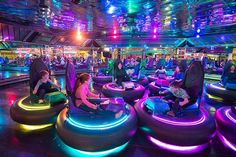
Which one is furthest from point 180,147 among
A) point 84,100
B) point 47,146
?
point 47,146

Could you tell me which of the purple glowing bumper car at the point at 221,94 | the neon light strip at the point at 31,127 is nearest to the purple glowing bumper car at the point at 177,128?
the neon light strip at the point at 31,127

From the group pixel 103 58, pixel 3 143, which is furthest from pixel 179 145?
pixel 103 58

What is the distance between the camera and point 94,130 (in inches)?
95.3

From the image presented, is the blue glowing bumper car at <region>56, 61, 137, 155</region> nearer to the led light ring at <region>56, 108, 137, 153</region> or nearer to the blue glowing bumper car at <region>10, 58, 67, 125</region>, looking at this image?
the led light ring at <region>56, 108, 137, 153</region>

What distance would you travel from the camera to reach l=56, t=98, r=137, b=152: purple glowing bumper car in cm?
234

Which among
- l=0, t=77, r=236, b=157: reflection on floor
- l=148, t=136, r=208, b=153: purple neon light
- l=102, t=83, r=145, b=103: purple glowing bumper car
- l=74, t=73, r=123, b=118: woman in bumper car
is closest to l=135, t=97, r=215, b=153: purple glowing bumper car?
l=148, t=136, r=208, b=153: purple neon light

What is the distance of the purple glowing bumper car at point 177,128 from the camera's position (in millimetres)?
2506

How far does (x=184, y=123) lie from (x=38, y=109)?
2.70 meters

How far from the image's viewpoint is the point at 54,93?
350 centimetres

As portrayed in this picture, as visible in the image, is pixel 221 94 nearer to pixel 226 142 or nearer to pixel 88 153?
pixel 226 142

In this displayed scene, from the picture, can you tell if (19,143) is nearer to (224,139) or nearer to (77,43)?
(224,139)

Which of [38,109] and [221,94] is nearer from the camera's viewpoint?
[38,109]

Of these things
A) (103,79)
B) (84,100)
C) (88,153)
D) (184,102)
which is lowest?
(88,153)

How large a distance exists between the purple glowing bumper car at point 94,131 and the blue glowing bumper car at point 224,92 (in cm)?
378
